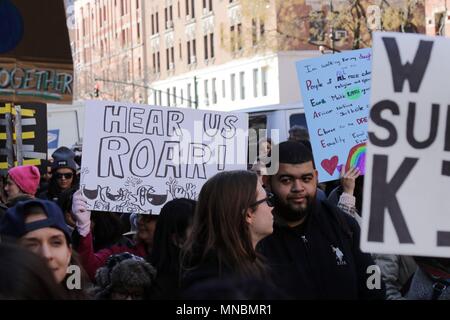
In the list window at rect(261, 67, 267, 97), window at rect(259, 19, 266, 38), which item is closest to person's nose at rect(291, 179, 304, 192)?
window at rect(259, 19, 266, 38)

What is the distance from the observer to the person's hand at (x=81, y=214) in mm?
6648

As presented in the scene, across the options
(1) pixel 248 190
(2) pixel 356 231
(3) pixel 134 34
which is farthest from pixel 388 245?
(3) pixel 134 34

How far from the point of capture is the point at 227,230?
4.61m

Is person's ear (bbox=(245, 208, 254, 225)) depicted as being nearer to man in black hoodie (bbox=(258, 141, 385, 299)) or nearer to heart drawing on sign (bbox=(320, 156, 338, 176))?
man in black hoodie (bbox=(258, 141, 385, 299))

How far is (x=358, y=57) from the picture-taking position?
8445 mm

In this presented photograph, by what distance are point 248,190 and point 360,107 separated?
3596 mm

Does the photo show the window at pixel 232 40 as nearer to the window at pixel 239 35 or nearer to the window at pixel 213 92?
the window at pixel 239 35

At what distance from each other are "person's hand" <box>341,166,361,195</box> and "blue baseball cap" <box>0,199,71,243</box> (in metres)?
3.09

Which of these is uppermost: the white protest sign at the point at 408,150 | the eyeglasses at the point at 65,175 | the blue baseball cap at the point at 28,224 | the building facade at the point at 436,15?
the building facade at the point at 436,15

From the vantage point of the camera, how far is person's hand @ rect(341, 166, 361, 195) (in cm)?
712

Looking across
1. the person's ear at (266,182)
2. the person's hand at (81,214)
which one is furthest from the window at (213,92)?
the person's ear at (266,182)

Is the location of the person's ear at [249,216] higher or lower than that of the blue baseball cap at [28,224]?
lower

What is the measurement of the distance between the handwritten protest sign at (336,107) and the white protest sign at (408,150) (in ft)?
12.8
